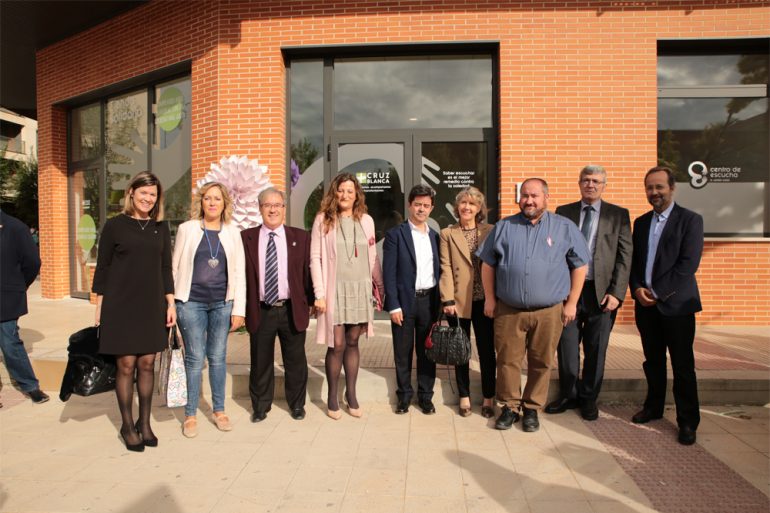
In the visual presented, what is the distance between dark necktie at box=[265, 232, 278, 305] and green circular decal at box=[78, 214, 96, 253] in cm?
720

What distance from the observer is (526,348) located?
396 centimetres

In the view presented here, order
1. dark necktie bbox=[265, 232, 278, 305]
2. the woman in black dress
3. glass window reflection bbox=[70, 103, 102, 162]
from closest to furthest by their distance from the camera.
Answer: the woman in black dress
dark necktie bbox=[265, 232, 278, 305]
glass window reflection bbox=[70, 103, 102, 162]

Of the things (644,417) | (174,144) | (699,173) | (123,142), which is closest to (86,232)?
(123,142)

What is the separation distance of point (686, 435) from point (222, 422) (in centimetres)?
349

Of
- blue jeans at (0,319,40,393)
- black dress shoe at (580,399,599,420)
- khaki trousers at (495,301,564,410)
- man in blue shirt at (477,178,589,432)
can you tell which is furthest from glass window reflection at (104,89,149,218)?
black dress shoe at (580,399,599,420)

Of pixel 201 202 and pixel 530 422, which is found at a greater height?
pixel 201 202

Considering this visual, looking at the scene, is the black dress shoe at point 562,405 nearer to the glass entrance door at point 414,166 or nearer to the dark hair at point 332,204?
the dark hair at point 332,204

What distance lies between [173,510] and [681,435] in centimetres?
346

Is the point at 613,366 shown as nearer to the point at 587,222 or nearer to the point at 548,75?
the point at 587,222

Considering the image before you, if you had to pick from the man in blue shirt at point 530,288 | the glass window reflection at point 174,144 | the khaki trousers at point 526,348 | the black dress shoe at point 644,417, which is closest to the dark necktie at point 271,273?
the man in blue shirt at point 530,288

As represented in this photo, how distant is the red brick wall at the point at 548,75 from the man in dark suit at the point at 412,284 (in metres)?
2.82

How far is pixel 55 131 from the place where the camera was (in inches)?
379

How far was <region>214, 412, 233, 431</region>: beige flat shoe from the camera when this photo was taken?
12.8 feet

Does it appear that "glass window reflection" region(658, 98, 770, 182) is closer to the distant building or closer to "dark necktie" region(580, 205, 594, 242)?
"dark necktie" region(580, 205, 594, 242)
